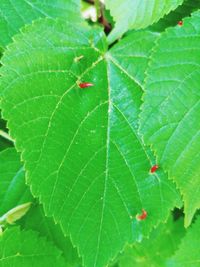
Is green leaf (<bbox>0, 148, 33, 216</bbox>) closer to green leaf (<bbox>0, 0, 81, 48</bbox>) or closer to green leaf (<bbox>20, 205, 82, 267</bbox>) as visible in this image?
green leaf (<bbox>20, 205, 82, 267</bbox>)

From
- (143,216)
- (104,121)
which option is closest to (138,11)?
(104,121)

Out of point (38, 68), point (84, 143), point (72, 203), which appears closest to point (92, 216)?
point (72, 203)

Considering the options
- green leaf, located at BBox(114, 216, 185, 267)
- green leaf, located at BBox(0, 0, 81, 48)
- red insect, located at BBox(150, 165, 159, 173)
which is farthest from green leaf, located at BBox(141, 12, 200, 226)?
green leaf, located at BBox(114, 216, 185, 267)

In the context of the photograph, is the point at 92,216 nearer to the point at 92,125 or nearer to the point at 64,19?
the point at 92,125

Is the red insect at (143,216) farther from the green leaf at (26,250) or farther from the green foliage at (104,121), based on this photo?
the green leaf at (26,250)

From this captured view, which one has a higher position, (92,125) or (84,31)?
(84,31)

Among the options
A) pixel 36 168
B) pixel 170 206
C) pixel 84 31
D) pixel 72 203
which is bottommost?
pixel 170 206

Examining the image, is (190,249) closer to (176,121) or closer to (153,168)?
(153,168)
